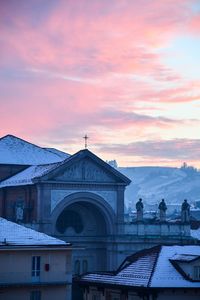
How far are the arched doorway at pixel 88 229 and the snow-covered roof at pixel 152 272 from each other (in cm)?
2274

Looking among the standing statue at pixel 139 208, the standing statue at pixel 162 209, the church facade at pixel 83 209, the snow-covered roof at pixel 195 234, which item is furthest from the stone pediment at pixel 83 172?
the snow-covered roof at pixel 195 234

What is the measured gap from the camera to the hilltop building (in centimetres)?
4825

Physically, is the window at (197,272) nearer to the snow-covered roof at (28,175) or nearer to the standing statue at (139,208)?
the snow-covered roof at (28,175)

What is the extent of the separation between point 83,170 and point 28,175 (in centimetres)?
527

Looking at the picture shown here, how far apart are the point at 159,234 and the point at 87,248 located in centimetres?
684

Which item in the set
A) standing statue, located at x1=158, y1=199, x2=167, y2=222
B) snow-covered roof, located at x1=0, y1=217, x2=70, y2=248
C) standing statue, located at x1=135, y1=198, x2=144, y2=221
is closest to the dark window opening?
standing statue, located at x1=135, y1=198, x2=144, y2=221

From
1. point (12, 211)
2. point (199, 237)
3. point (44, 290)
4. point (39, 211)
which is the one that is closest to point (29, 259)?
point (44, 290)

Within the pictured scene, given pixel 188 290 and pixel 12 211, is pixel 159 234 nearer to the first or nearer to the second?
pixel 12 211

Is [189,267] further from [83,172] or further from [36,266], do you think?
[83,172]

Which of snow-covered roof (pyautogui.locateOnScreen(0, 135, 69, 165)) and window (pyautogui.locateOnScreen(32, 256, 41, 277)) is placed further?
snow-covered roof (pyautogui.locateOnScreen(0, 135, 69, 165))

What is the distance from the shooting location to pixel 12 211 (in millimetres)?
81000

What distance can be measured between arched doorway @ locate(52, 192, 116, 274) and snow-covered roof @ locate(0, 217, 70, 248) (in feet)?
86.8

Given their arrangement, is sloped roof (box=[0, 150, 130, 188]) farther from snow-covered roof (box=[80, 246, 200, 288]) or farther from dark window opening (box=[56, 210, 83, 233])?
snow-covered roof (box=[80, 246, 200, 288])

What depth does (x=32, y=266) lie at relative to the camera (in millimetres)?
Answer: 49344
